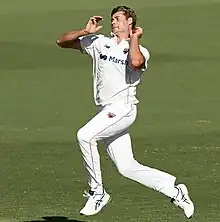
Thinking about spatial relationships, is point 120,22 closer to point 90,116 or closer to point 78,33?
point 78,33

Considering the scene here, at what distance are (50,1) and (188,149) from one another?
20022 millimetres

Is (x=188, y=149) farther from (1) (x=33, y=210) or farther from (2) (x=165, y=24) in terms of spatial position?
(2) (x=165, y=24)

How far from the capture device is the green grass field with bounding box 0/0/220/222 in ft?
30.8

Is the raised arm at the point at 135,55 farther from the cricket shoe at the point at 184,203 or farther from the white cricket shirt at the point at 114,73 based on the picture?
the cricket shoe at the point at 184,203

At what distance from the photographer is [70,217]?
341 inches

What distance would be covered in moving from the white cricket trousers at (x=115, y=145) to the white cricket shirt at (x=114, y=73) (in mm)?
89

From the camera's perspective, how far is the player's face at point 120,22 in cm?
767

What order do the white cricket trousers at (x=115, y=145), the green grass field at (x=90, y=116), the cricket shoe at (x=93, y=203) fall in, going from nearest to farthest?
the white cricket trousers at (x=115, y=145), the cricket shoe at (x=93, y=203), the green grass field at (x=90, y=116)

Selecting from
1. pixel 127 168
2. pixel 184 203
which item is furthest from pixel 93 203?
pixel 184 203

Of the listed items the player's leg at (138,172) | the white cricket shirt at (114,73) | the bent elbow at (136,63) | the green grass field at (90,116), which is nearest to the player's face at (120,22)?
the white cricket shirt at (114,73)

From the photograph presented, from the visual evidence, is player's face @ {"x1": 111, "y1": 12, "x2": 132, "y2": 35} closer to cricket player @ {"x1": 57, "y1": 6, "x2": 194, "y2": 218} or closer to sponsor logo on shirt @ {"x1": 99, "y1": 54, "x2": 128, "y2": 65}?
cricket player @ {"x1": 57, "y1": 6, "x2": 194, "y2": 218}

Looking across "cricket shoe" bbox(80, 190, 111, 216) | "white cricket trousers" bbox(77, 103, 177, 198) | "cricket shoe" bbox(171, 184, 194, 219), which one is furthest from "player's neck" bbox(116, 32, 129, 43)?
"cricket shoe" bbox(171, 184, 194, 219)

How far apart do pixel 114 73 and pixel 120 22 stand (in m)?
0.44

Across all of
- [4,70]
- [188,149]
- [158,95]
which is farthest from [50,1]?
[188,149]
